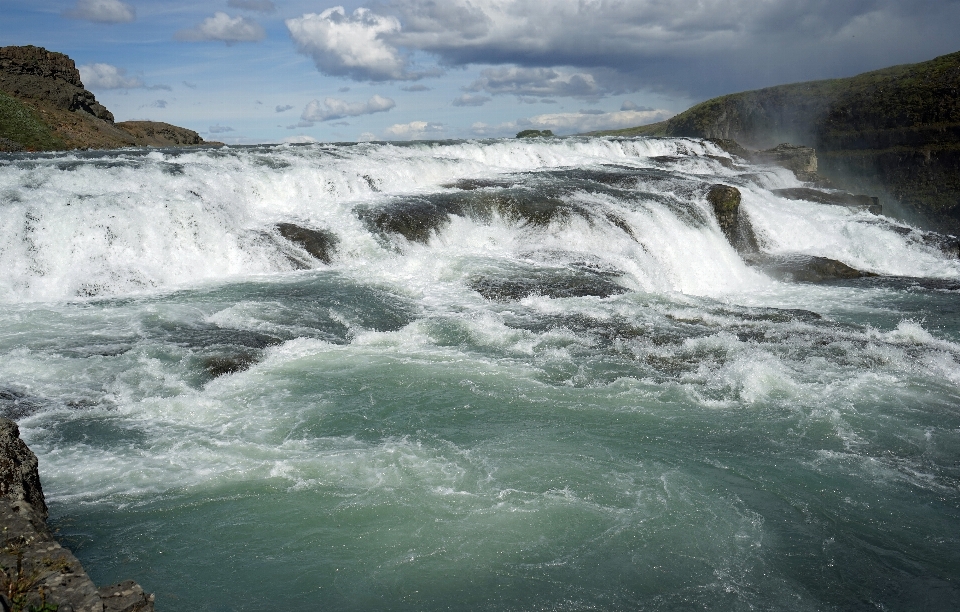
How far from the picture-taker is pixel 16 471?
17.0 ft

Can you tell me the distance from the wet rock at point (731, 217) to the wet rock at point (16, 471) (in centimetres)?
1810

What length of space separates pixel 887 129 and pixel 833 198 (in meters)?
20.0

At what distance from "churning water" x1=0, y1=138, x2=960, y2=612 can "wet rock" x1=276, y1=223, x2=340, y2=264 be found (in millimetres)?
71

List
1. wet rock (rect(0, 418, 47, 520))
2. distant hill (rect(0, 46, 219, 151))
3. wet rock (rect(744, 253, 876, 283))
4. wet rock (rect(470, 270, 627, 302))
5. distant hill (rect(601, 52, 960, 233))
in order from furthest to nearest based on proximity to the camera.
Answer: distant hill (rect(601, 52, 960, 233)), distant hill (rect(0, 46, 219, 151)), wet rock (rect(744, 253, 876, 283)), wet rock (rect(470, 270, 627, 302)), wet rock (rect(0, 418, 47, 520))

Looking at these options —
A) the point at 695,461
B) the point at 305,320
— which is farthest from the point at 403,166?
the point at 695,461

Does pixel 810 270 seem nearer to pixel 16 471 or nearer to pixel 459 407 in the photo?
pixel 459 407

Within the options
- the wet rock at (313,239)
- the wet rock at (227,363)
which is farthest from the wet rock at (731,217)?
the wet rock at (227,363)

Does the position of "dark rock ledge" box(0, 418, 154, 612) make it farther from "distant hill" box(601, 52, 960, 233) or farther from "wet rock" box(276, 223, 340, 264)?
"distant hill" box(601, 52, 960, 233)

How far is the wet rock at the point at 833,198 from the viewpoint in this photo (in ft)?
83.4

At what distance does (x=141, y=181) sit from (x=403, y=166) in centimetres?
871

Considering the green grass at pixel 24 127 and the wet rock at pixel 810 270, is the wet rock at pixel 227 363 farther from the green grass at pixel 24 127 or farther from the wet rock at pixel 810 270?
the green grass at pixel 24 127

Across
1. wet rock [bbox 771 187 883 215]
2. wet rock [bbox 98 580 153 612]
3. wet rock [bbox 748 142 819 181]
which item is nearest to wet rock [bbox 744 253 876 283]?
wet rock [bbox 771 187 883 215]

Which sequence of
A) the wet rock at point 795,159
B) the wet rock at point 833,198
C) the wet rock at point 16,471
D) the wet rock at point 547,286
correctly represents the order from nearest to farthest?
the wet rock at point 16,471
the wet rock at point 547,286
the wet rock at point 833,198
the wet rock at point 795,159

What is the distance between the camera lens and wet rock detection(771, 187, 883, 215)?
25422 mm
